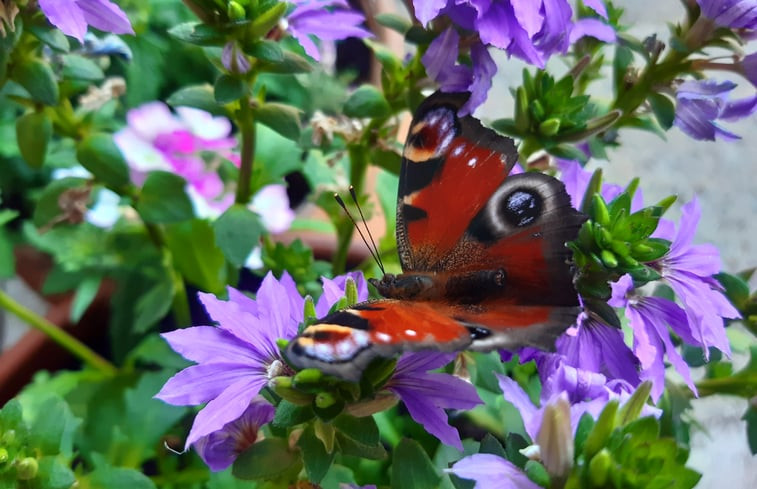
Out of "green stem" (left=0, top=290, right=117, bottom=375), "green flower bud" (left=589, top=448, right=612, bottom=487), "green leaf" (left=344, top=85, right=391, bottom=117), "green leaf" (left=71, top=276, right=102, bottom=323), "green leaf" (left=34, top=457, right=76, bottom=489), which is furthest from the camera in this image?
"green leaf" (left=71, top=276, right=102, bottom=323)

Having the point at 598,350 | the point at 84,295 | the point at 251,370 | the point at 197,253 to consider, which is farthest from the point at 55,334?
the point at 598,350

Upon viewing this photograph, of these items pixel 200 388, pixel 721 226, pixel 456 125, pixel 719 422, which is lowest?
pixel 719 422

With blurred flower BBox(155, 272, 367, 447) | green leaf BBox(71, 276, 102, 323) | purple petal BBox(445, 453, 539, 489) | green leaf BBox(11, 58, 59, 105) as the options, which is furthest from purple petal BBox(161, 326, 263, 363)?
green leaf BBox(71, 276, 102, 323)

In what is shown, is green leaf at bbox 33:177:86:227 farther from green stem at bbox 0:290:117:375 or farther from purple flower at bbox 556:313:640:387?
purple flower at bbox 556:313:640:387

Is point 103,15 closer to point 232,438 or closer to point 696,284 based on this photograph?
point 232,438

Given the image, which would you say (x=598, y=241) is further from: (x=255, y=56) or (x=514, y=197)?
(x=255, y=56)

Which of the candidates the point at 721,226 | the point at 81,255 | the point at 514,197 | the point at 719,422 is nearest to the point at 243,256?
the point at 514,197
